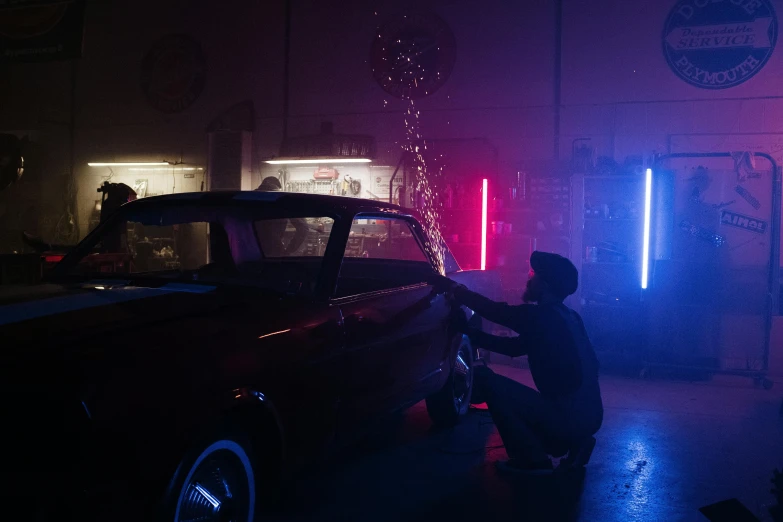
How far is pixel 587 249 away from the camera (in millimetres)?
9227

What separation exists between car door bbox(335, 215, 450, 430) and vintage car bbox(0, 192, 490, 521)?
1cm

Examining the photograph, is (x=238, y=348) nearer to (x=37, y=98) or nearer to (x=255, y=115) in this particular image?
(x=255, y=115)

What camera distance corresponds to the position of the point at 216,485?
2.71m

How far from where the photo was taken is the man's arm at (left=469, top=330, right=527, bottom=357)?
14.0 feet

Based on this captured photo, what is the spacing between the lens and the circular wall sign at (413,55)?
33.2 feet

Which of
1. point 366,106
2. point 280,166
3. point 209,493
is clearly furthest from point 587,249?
point 209,493

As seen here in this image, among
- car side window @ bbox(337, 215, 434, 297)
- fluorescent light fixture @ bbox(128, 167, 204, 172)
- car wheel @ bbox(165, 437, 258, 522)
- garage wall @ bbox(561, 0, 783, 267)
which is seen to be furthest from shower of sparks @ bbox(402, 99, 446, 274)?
car wheel @ bbox(165, 437, 258, 522)

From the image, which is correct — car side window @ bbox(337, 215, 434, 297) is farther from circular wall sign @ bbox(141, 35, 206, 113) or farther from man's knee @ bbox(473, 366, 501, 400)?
circular wall sign @ bbox(141, 35, 206, 113)

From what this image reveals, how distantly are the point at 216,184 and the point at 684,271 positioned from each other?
7.36 metres

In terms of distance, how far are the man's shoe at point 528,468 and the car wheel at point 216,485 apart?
1.98m

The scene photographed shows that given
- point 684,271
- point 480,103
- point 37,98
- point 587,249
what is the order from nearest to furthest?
point 684,271 < point 587,249 < point 480,103 < point 37,98

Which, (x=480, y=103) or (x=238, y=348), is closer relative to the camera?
(x=238, y=348)

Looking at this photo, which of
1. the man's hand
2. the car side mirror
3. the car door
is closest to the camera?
the car door

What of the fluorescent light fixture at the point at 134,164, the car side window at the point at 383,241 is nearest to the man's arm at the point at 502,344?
the car side window at the point at 383,241
